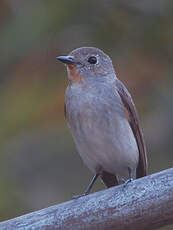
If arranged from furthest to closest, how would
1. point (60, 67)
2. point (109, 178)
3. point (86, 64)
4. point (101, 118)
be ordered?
point (60, 67) < point (109, 178) < point (86, 64) < point (101, 118)

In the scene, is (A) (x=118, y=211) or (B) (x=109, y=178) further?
(B) (x=109, y=178)

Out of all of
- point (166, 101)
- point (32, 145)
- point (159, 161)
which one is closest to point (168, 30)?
point (166, 101)

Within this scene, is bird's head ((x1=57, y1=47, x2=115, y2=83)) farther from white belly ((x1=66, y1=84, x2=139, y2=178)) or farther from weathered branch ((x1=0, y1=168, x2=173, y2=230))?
weathered branch ((x1=0, y1=168, x2=173, y2=230))

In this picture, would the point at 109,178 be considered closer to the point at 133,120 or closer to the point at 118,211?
the point at 133,120

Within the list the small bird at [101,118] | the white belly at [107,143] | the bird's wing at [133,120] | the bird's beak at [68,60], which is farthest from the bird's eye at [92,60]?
the white belly at [107,143]

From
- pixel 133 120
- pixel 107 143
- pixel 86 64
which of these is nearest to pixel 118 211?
pixel 107 143

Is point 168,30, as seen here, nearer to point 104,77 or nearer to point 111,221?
point 104,77

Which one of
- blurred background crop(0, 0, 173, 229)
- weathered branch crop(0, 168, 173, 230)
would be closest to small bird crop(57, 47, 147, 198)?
weathered branch crop(0, 168, 173, 230)
